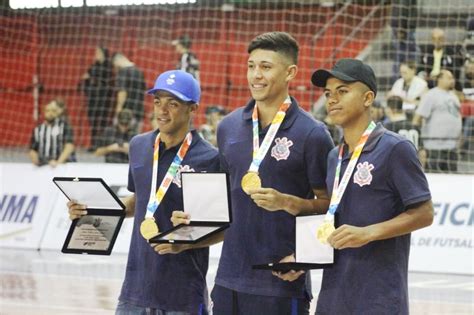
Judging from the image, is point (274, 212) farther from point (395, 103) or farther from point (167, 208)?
point (395, 103)

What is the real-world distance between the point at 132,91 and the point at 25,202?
335 cm

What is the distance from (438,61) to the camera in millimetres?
15922

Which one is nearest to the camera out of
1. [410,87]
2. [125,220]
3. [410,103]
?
[125,220]

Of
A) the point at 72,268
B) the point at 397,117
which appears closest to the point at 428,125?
the point at 397,117

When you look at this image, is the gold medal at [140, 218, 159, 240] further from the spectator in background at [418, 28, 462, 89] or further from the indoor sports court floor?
the spectator in background at [418, 28, 462, 89]

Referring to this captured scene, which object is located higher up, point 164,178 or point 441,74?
point 441,74

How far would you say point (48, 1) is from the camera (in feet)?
68.2

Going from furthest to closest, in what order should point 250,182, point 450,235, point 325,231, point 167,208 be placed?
1. point 450,235
2. point 167,208
3. point 250,182
4. point 325,231

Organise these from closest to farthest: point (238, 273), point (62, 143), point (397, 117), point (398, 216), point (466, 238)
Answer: point (398, 216)
point (238, 273)
point (466, 238)
point (397, 117)
point (62, 143)

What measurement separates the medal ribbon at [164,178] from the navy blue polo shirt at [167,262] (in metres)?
0.03

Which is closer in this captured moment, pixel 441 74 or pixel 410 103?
pixel 441 74

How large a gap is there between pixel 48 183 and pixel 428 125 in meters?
5.43

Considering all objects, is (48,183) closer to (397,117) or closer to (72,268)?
(72,268)

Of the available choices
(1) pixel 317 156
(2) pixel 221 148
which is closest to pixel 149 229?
(2) pixel 221 148
